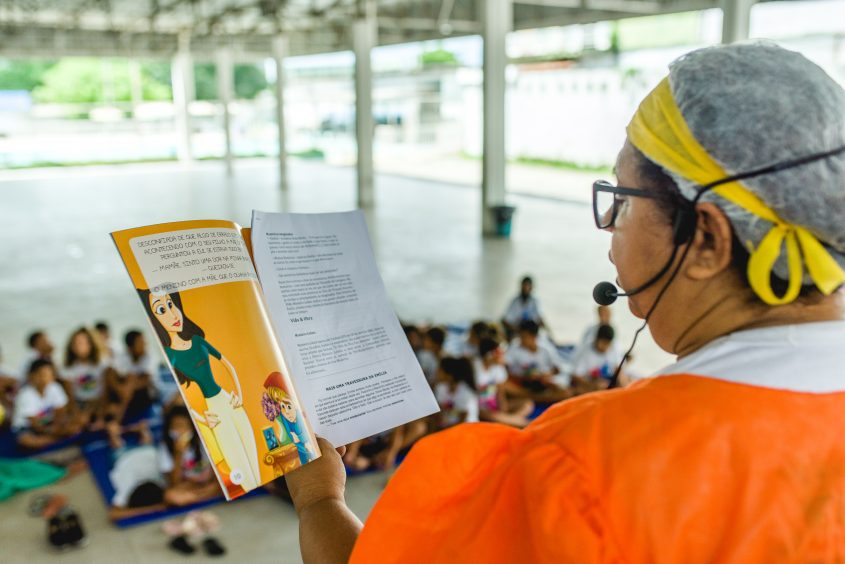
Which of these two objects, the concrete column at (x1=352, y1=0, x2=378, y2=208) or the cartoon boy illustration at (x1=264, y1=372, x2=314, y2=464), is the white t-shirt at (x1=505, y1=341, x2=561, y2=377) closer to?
the cartoon boy illustration at (x1=264, y1=372, x2=314, y2=464)

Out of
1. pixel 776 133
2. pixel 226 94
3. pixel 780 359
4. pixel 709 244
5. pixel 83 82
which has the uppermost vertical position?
pixel 83 82

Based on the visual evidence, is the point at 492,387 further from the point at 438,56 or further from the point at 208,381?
the point at 438,56

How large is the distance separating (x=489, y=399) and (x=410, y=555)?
367cm

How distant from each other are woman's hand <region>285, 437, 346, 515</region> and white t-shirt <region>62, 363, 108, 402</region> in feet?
13.1

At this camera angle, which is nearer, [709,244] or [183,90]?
[709,244]

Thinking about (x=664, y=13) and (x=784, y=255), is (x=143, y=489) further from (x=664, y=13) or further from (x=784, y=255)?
(x=664, y=13)

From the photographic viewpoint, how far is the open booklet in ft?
3.09

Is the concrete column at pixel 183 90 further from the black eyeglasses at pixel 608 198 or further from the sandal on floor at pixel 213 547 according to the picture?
the black eyeglasses at pixel 608 198

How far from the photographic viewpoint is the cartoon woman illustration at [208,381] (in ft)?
3.03

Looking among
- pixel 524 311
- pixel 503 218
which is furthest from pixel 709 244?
pixel 503 218

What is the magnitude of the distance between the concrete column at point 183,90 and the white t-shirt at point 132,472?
18030mm

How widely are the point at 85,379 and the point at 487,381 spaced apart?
2.50 m

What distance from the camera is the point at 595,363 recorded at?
4.75m

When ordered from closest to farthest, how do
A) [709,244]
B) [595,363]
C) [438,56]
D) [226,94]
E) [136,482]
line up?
[709,244] → [136,482] → [595,363] → [226,94] → [438,56]
